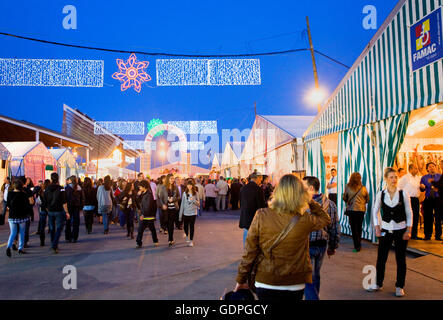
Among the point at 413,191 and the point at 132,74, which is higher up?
the point at 132,74

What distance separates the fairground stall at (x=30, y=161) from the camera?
16406 millimetres

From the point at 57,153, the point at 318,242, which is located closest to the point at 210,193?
the point at 57,153

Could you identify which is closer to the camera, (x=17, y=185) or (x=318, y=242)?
(x=318, y=242)

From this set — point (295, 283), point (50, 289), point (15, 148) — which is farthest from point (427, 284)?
point (15, 148)

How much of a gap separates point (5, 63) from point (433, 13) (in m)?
10.5

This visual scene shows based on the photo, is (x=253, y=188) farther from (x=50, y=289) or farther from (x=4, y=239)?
(x=4, y=239)

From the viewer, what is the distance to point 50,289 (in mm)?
5094

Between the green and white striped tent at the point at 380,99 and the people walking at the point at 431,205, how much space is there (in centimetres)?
158

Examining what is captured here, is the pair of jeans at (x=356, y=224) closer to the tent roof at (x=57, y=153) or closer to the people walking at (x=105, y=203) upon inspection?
the people walking at (x=105, y=203)

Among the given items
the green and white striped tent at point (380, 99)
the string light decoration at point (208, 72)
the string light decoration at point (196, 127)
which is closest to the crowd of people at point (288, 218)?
the green and white striped tent at point (380, 99)

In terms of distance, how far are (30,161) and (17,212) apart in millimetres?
10930

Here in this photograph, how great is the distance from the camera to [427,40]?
636 cm

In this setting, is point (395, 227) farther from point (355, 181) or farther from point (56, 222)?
point (56, 222)
